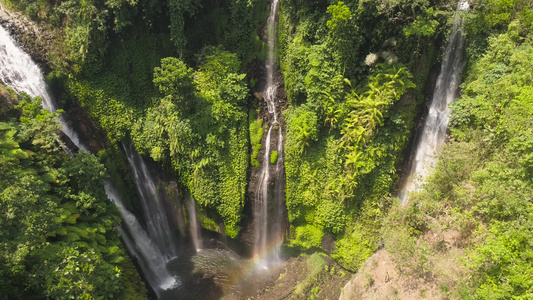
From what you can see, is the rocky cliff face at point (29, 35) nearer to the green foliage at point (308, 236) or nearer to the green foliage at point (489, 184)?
the green foliage at point (308, 236)

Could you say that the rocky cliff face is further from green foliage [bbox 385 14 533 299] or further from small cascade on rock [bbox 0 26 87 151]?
green foliage [bbox 385 14 533 299]

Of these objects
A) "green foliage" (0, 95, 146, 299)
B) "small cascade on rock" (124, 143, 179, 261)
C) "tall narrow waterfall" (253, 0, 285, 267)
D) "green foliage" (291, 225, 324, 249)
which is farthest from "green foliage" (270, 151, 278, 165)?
"green foliage" (0, 95, 146, 299)

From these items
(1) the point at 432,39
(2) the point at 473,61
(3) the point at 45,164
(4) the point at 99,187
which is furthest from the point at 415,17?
(3) the point at 45,164

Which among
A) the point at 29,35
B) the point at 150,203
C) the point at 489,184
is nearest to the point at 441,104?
the point at 489,184

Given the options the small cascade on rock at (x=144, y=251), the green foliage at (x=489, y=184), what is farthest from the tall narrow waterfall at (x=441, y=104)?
the small cascade on rock at (x=144, y=251)

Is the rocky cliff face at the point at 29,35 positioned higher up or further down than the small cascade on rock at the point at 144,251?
higher up

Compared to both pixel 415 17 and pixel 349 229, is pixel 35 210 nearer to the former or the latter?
pixel 349 229
